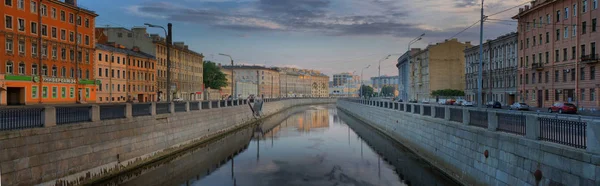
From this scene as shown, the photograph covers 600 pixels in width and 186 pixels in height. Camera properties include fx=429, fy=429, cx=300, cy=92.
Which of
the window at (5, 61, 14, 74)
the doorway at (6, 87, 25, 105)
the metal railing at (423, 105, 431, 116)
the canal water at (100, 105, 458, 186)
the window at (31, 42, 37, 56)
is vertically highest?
the window at (31, 42, 37, 56)

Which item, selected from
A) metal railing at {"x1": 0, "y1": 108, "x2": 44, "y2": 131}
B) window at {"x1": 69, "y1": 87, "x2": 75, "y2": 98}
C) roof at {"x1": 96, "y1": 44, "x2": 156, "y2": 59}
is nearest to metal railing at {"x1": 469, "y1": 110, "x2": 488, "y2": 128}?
metal railing at {"x1": 0, "y1": 108, "x2": 44, "y2": 131}

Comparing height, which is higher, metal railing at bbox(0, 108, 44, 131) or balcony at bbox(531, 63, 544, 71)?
balcony at bbox(531, 63, 544, 71)

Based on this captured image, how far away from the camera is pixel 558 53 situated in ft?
187

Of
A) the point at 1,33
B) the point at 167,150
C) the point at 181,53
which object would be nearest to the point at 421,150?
the point at 167,150

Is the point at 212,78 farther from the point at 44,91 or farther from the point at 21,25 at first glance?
the point at 21,25

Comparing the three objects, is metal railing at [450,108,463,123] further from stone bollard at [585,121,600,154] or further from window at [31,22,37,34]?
window at [31,22,37,34]

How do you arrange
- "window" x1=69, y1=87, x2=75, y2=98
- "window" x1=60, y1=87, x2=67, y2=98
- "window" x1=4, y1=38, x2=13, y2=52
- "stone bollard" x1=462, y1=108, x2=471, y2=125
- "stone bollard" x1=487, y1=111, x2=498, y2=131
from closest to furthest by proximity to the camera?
1. "stone bollard" x1=487, y1=111, x2=498, y2=131
2. "stone bollard" x1=462, y1=108, x2=471, y2=125
3. "window" x1=4, y1=38, x2=13, y2=52
4. "window" x1=60, y1=87, x2=67, y2=98
5. "window" x1=69, y1=87, x2=75, y2=98

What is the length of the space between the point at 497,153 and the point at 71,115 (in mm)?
18325

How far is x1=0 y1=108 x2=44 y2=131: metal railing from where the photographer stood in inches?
612

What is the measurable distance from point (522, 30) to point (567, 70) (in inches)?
630

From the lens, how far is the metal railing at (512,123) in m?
15.1

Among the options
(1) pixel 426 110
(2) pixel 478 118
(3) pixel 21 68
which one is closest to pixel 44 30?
(3) pixel 21 68

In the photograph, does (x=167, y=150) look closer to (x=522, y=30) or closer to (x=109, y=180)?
(x=109, y=180)

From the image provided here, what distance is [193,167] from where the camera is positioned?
83.3ft
